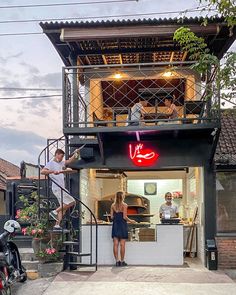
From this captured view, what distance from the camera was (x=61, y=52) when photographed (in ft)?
36.6

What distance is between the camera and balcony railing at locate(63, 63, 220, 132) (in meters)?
9.59

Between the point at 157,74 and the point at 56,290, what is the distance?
6.31 m

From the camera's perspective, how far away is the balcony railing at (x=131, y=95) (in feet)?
31.5

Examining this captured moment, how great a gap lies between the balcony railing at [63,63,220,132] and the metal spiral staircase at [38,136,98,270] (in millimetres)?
1041

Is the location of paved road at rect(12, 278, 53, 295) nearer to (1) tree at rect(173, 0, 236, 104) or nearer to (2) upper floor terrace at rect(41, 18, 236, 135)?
(2) upper floor terrace at rect(41, 18, 236, 135)


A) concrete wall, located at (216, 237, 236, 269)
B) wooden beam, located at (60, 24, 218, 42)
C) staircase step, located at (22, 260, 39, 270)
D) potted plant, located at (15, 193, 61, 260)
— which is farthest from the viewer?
concrete wall, located at (216, 237, 236, 269)

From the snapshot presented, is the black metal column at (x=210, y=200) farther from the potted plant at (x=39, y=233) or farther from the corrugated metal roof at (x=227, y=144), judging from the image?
the potted plant at (x=39, y=233)

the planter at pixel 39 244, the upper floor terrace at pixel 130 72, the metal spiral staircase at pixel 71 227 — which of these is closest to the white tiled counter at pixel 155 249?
the metal spiral staircase at pixel 71 227

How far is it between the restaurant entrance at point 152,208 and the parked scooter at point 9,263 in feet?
9.13

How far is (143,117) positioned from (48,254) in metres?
3.76

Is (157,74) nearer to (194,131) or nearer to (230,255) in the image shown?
(194,131)

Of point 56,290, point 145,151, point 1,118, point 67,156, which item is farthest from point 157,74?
point 1,118

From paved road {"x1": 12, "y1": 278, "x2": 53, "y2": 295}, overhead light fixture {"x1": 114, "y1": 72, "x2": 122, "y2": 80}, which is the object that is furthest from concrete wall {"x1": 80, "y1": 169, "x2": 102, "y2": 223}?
paved road {"x1": 12, "y1": 278, "x2": 53, "y2": 295}

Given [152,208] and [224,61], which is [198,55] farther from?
[152,208]
